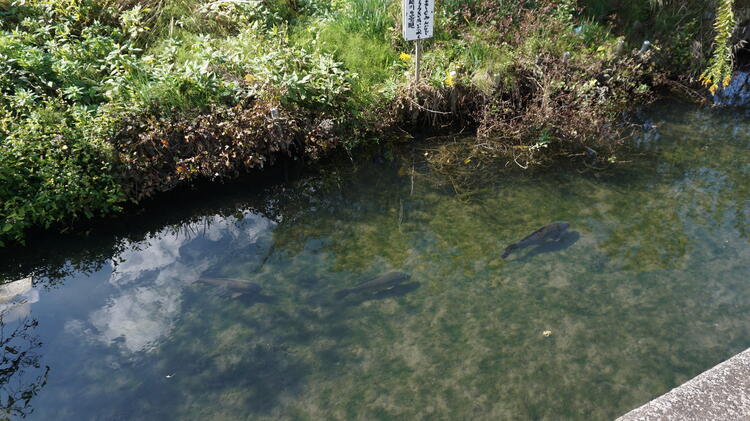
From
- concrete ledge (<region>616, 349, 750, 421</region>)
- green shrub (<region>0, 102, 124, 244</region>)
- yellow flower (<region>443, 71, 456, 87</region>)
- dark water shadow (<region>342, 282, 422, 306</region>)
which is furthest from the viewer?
yellow flower (<region>443, 71, 456, 87</region>)

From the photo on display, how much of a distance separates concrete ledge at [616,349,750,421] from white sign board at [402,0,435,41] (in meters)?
4.87

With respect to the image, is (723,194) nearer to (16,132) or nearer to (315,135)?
(315,135)

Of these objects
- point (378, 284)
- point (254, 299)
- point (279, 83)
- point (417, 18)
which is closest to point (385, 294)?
point (378, 284)

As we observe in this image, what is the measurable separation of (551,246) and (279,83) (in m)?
3.68

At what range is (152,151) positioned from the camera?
17.8 ft

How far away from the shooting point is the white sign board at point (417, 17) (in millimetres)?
5980

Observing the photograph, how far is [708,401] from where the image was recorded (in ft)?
7.73

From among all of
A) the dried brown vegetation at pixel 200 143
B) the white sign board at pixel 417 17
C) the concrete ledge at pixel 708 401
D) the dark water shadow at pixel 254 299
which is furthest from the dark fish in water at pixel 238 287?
the white sign board at pixel 417 17

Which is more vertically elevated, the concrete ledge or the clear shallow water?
the concrete ledge

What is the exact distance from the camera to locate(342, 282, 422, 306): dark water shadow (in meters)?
4.21

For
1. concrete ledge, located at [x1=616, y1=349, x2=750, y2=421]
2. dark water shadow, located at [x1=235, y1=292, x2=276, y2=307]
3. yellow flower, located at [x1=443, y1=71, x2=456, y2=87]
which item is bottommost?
dark water shadow, located at [x1=235, y1=292, x2=276, y2=307]

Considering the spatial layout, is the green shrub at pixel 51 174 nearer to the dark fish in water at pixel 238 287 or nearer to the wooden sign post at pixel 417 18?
the dark fish in water at pixel 238 287

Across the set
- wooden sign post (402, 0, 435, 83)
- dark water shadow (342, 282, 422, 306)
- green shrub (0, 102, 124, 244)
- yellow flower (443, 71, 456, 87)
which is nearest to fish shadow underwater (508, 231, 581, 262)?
dark water shadow (342, 282, 422, 306)

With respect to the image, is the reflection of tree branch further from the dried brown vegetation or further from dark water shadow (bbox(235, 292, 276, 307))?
→ the dried brown vegetation
